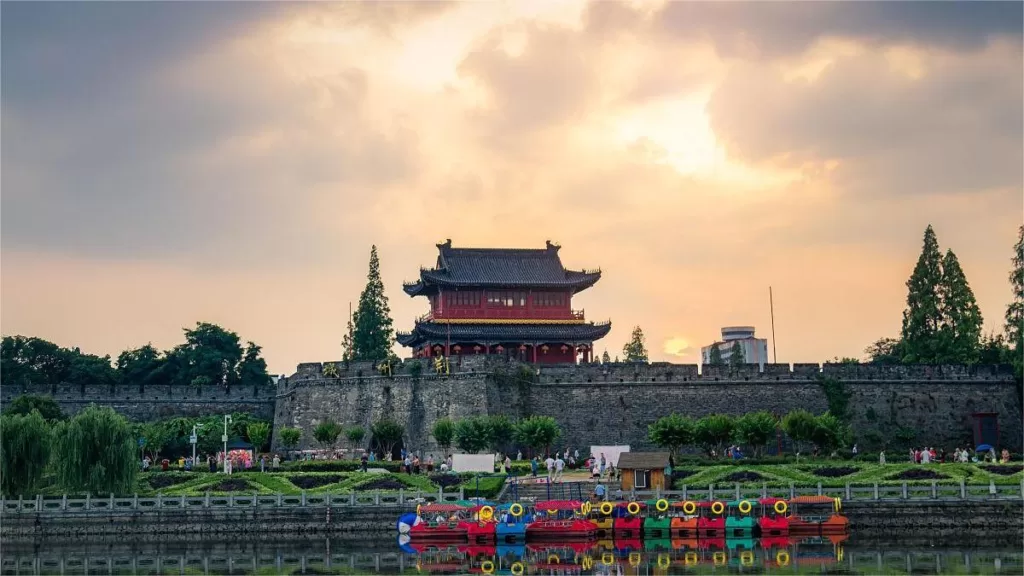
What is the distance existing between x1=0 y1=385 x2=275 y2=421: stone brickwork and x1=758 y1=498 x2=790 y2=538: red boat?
1170 inches

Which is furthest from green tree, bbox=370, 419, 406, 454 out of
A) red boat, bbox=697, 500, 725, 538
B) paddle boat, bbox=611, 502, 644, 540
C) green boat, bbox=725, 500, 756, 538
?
green boat, bbox=725, 500, 756, 538

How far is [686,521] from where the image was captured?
3969 cm

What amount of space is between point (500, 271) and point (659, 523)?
2757cm

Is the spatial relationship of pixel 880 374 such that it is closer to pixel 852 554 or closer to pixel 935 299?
pixel 935 299

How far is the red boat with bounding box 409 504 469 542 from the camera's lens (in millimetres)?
39625

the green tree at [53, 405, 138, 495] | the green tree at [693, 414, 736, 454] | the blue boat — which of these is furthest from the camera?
the green tree at [693, 414, 736, 454]

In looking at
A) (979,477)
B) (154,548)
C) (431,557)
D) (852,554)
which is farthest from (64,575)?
(979,477)

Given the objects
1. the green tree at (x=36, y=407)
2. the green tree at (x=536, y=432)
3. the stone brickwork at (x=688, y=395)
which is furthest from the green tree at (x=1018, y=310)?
the green tree at (x=36, y=407)

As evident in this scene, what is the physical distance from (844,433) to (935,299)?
11014mm

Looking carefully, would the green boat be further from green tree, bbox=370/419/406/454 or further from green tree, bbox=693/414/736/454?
green tree, bbox=370/419/406/454

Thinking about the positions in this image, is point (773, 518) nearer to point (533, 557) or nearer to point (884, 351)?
point (533, 557)

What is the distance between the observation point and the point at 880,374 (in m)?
58.1

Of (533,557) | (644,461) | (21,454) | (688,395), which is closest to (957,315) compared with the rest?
(688,395)

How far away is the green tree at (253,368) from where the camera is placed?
69.8 metres
